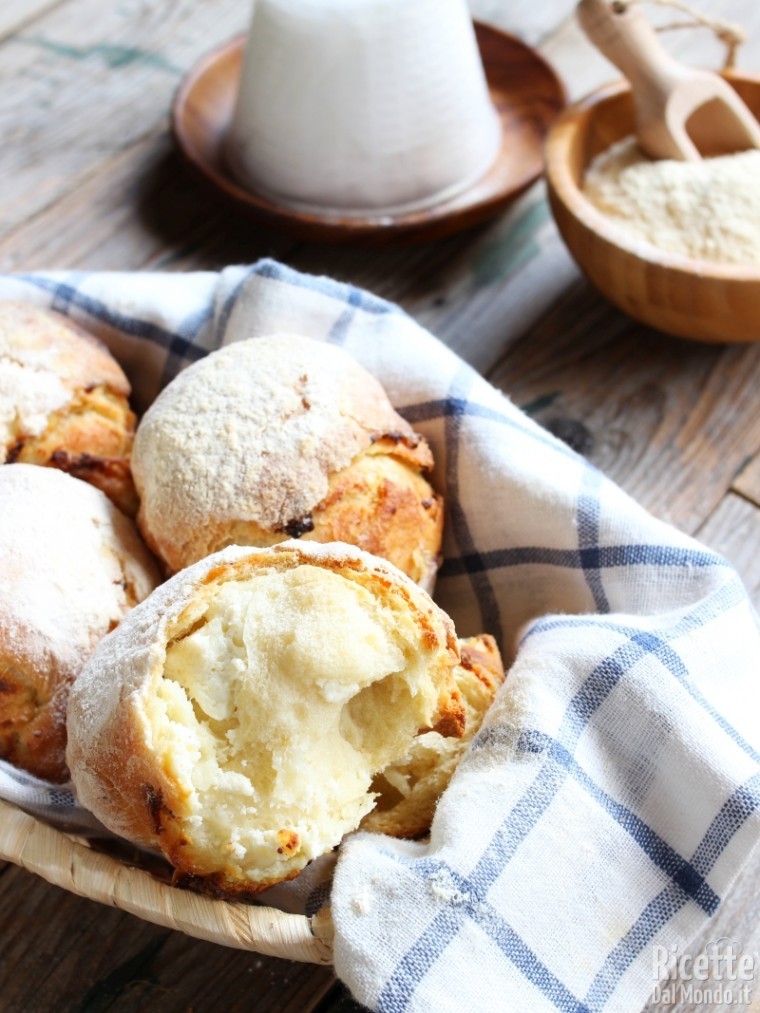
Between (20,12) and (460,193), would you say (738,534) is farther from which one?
(20,12)

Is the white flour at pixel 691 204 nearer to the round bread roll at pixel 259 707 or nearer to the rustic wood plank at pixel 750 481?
the rustic wood plank at pixel 750 481

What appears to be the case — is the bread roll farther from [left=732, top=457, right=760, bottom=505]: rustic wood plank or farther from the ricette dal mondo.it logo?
[left=732, top=457, right=760, bottom=505]: rustic wood plank

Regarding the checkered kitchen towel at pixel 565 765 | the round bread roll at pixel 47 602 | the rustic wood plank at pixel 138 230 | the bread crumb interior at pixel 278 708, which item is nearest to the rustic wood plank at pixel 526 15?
the rustic wood plank at pixel 138 230

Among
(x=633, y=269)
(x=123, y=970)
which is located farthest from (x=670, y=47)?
(x=123, y=970)

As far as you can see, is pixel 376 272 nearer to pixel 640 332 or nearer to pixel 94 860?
pixel 640 332

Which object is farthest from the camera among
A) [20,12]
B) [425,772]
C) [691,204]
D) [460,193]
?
[20,12]

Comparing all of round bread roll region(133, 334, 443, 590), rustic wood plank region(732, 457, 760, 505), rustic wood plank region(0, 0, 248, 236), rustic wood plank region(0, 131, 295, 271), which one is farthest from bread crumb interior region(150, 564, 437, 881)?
rustic wood plank region(0, 0, 248, 236)

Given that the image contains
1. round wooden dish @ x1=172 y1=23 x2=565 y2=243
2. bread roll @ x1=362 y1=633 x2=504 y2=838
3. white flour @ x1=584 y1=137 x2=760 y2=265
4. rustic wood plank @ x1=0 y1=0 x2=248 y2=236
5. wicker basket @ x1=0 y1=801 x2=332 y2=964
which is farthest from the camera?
rustic wood plank @ x1=0 y1=0 x2=248 y2=236
